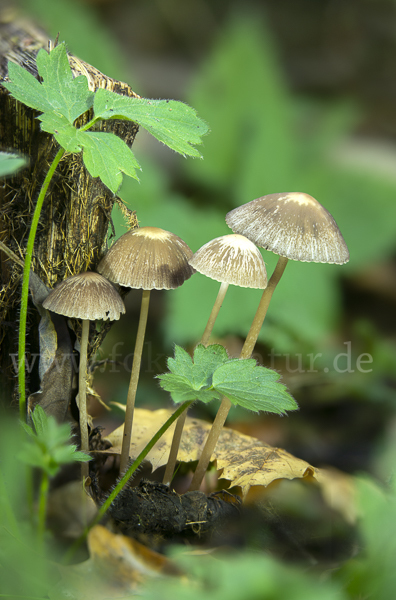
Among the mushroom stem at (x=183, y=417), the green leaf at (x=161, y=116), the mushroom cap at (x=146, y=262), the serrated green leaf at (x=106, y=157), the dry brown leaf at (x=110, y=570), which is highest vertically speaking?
the green leaf at (x=161, y=116)

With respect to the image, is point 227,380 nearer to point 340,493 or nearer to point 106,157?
point 106,157

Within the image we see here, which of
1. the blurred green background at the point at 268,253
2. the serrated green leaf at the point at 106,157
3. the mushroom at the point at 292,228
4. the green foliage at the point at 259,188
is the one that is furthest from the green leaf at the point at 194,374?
the green foliage at the point at 259,188

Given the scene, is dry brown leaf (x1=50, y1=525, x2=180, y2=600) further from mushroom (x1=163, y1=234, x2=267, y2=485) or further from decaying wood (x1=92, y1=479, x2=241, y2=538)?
mushroom (x1=163, y1=234, x2=267, y2=485)

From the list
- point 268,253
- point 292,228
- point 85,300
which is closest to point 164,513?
point 85,300

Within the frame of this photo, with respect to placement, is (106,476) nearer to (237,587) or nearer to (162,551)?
(162,551)

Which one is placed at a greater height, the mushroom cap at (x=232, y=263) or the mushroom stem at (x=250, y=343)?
the mushroom cap at (x=232, y=263)

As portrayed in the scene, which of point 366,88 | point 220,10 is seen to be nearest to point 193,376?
point 366,88

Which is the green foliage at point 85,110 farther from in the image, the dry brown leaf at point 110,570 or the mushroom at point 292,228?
the dry brown leaf at point 110,570
